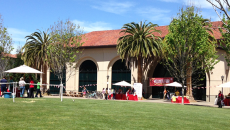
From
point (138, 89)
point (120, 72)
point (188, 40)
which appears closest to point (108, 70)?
point (120, 72)

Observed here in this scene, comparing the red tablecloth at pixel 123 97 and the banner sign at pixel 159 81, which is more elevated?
the banner sign at pixel 159 81

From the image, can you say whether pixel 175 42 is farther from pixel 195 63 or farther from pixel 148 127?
pixel 148 127

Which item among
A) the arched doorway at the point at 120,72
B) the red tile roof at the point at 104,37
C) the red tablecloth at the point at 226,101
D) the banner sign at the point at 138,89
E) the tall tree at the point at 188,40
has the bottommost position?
the red tablecloth at the point at 226,101

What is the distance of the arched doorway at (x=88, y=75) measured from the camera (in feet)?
158

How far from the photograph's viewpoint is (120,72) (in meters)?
46.2

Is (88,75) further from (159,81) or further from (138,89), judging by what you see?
(159,81)

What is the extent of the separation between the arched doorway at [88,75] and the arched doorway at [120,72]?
11.0 feet

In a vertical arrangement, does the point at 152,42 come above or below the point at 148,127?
above

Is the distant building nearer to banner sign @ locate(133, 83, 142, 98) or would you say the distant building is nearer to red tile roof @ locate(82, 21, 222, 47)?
red tile roof @ locate(82, 21, 222, 47)

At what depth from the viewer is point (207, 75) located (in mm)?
40281

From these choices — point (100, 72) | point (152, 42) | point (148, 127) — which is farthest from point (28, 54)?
point (148, 127)

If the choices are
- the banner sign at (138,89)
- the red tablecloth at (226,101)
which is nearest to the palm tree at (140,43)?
the banner sign at (138,89)

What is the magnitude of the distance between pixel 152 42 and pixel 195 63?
31.2 ft

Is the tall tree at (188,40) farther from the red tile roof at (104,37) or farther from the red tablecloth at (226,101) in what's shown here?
the red tile roof at (104,37)
